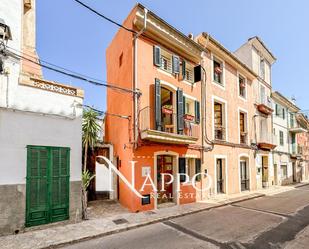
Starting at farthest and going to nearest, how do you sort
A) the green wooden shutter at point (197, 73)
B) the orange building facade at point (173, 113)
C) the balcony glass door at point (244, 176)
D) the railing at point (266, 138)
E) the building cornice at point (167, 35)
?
the railing at point (266, 138)
the balcony glass door at point (244, 176)
the green wooden shutter at point (197, 73)
the building cornice at point (167, 35)
the orange building facade at point (173, 113)

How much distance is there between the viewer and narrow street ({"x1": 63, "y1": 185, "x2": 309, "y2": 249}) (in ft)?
21.1

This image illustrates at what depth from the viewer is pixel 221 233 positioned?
734 centimetres

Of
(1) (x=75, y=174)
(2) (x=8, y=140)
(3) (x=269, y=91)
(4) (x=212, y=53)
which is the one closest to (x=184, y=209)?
(1) (x=75, y=174)

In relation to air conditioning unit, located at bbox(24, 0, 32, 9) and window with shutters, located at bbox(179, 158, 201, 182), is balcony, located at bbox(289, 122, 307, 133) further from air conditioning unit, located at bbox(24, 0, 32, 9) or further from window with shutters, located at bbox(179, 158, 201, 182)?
air conditioning unit, located at bbox(24, 0, 32, 9)

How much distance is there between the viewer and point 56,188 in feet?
25.5

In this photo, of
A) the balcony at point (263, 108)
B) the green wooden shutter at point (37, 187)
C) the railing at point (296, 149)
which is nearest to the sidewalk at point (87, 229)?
the green wooden shutter at point (37, 187)

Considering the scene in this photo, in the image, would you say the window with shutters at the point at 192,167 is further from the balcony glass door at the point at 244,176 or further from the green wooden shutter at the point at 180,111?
the balcony glass door at the point at 244,176

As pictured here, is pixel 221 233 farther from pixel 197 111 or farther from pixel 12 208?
pixel 197 111

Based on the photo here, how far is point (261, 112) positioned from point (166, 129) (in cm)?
1232

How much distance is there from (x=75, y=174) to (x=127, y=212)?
3.05 meters

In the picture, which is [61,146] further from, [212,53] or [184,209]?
[212,53]

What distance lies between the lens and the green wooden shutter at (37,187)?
23.7 ft

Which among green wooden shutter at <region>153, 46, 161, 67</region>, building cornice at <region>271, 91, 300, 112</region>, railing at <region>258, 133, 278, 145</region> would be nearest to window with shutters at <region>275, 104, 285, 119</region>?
building cornice at <region>271, 91, 300, 112</region>

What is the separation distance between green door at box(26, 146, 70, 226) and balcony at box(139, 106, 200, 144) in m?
3.44
